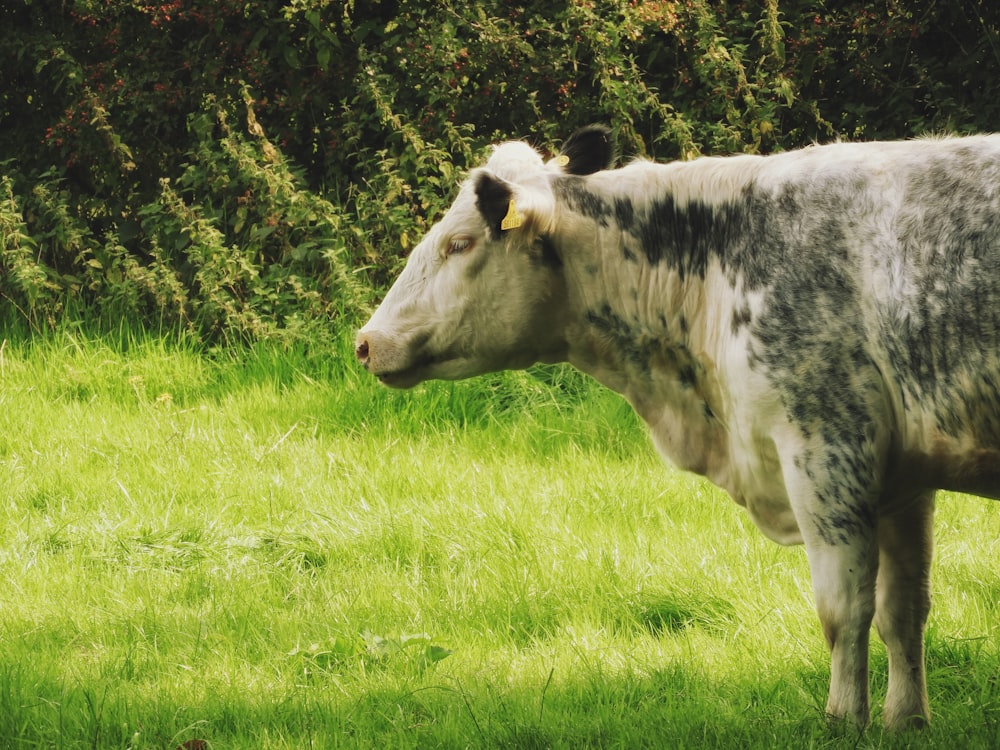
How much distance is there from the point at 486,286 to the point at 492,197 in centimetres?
31

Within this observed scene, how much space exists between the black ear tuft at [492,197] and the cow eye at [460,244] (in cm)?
16

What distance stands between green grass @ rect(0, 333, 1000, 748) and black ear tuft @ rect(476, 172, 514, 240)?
148 centimetres

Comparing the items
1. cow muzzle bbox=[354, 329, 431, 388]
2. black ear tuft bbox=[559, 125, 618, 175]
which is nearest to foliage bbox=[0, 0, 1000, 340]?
cow muzzle bbox=[354, 329, 431, 388]

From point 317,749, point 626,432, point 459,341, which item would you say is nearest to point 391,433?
point 626,432

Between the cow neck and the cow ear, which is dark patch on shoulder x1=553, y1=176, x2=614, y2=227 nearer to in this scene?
the cow neck

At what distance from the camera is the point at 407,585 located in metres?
5.08

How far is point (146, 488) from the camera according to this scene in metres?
6.17

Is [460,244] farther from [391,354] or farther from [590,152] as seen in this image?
[590,152]

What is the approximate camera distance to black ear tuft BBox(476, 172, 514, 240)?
4008 mm

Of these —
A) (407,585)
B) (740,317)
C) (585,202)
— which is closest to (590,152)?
(585,202)

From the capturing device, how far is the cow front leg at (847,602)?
11.9ft

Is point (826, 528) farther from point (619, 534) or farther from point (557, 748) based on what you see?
point (619, 534)

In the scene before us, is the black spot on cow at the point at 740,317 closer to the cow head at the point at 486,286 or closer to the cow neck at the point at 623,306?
the cow neck at the point at 623,306

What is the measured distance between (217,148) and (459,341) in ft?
17.8
